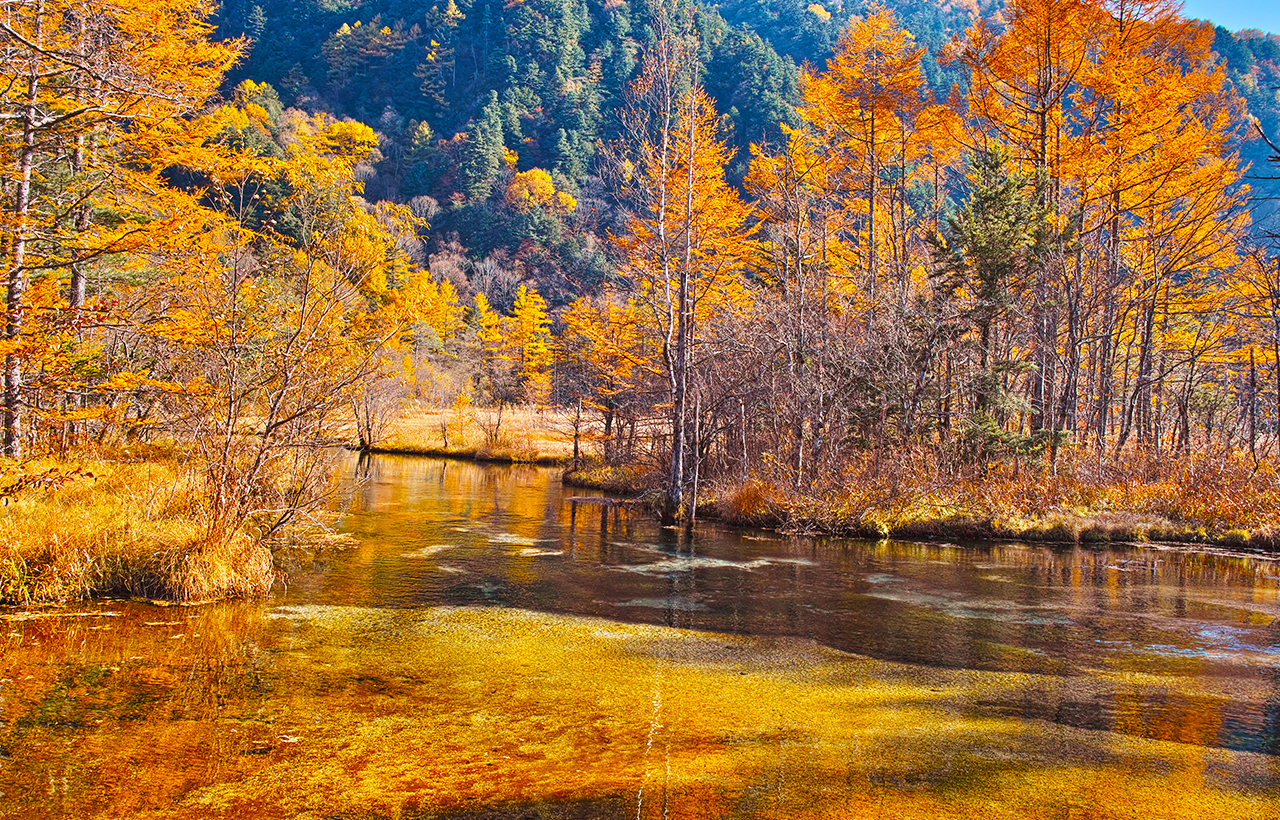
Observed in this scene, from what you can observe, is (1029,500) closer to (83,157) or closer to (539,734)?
(539,734)

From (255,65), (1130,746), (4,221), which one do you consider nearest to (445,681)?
(1130,746)

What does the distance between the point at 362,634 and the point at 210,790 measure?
132 inches

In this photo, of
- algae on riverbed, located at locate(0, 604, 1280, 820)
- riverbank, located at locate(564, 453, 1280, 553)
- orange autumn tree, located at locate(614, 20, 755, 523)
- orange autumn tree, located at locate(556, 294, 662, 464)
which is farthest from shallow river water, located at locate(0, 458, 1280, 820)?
orange autumn tree, located at locate(556, 294, 662, 464)

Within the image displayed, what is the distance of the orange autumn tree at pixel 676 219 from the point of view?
627 inches

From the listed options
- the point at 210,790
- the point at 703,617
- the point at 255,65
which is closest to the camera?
the point at 210,790

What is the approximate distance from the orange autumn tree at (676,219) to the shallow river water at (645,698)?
5660mm

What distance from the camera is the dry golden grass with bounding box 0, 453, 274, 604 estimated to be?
7.98 m

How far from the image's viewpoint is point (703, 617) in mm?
8750

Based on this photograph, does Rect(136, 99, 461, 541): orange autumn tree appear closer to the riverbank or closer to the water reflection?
the water reflection

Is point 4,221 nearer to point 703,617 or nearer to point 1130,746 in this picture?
point 703,617

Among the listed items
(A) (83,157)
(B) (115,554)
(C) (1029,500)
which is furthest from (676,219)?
(B) (115,554)

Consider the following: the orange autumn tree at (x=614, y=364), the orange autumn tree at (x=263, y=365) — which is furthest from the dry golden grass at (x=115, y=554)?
the orange autumn tree at (x=614, y=364)

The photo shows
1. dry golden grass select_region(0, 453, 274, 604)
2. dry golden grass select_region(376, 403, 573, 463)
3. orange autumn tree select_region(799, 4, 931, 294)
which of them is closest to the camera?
dry golden grass select_region(0, 453, 274, 604)

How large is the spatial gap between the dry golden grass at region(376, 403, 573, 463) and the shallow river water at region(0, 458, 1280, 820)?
2047 centimetres
